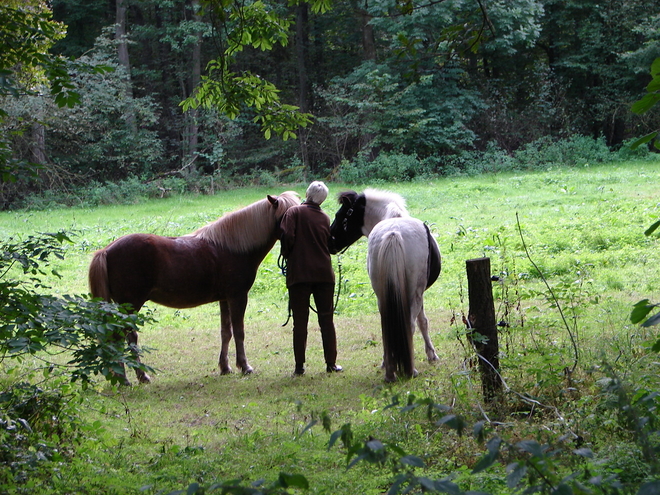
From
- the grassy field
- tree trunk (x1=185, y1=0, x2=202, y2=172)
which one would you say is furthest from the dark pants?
tree trunk (x1=185, y1=0, x2=202, y2=172)

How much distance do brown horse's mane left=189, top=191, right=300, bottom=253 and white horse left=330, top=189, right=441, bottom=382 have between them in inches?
47.7

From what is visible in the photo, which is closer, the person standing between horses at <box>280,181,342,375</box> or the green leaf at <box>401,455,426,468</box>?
the green leaf at <box>401,455,426,468</box>

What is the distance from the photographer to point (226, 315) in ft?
22.9

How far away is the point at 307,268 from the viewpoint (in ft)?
21.3

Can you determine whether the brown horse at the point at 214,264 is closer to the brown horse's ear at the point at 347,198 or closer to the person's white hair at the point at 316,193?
the person's white hair at the point at 316,193

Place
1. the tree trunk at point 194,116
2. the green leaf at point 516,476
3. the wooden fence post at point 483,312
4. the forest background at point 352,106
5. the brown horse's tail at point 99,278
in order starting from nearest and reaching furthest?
the green leaf at point 516,476
the wooden fence post at point 483,312
the brown horse's tail at point 99,278
the forest background at point 352,106
the tree trunk at point 194,116

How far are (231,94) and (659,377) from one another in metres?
4.02

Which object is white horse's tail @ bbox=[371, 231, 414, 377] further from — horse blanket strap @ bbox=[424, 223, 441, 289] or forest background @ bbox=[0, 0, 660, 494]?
forest background @ bbox=[0, 0, 660, 494]

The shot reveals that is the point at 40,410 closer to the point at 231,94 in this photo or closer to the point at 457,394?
the point at 457,394

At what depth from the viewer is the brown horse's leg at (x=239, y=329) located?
22.1 feet

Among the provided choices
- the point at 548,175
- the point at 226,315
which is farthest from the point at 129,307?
the point at 548,175

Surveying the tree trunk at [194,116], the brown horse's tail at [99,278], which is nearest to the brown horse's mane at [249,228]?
the brown horse's tail at [99,278]

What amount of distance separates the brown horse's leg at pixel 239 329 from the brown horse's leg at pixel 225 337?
80 mm

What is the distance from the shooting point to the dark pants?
21.4 feet
